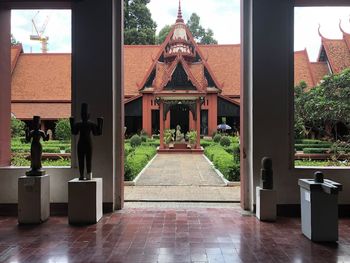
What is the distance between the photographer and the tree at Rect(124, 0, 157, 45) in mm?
28297

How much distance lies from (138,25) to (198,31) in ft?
26.4

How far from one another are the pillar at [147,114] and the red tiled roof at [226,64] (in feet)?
17.2

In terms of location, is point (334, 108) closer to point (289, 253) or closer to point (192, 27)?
point (289, 253)

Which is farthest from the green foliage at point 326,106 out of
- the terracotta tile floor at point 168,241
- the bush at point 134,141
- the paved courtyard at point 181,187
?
the bush at point 134,141

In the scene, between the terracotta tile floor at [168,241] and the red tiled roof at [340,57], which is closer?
the terracotta tile floor at [168,241]

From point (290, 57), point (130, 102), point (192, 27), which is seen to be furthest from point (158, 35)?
point (290, 57)

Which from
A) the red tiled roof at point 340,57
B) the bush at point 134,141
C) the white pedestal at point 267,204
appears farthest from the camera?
the bush at point 134,141

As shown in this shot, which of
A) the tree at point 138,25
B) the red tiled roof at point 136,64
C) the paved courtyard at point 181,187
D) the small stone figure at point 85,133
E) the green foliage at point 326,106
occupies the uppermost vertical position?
the tree at point 138,25

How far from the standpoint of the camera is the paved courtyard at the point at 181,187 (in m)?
6.54

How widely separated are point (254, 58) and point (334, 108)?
295 centimetres

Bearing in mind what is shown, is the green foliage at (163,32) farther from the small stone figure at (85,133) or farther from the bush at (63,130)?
the small stone figure at (85,133)

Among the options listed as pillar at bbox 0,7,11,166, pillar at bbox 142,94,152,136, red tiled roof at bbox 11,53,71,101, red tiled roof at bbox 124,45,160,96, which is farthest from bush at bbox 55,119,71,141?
red tiled roof at bbox 124,45,160,96

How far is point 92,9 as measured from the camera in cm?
525

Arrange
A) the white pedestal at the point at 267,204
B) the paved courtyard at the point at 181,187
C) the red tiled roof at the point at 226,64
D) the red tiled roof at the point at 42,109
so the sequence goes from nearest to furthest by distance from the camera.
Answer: the white pedestal at the point at 267,204, the paved courtyard at the point at 181,187, the red tiled roof at the point at 42,109, the red tiled roof at the point at 226,64
